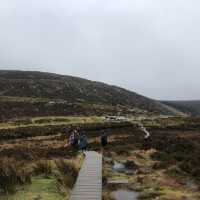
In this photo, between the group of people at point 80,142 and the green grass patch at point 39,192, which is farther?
the group of people at point 80,142

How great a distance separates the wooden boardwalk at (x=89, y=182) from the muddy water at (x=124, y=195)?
3.82 feet

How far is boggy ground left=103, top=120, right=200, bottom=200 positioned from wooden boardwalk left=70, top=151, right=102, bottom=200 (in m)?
0.86

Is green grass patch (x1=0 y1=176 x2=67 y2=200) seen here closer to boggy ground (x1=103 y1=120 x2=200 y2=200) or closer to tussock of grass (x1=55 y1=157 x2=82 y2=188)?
tussock of grass (x1=55 y1=157 x2=82 y2=188)

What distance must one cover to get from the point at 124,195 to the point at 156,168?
36.1 feet

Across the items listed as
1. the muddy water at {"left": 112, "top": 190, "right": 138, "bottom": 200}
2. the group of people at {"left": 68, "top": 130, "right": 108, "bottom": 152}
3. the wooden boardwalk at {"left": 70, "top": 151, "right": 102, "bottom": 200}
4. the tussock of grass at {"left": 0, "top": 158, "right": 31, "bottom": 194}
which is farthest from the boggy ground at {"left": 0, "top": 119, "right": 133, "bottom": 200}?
the muddy water at {"left": 112, "top": 190, "right": 138, "bottom": 200}

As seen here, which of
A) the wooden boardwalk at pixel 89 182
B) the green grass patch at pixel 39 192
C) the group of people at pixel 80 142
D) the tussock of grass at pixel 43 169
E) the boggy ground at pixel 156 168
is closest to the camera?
the green grass patch at pixel 39 192

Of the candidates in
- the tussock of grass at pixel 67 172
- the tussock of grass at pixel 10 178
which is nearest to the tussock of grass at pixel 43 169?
the tussock of grass at pixel 67 172

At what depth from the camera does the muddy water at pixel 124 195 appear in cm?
2883

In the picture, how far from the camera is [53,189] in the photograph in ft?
89.4

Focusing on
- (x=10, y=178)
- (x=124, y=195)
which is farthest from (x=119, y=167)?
(x=10, y=178)

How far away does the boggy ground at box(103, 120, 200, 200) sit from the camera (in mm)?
30756

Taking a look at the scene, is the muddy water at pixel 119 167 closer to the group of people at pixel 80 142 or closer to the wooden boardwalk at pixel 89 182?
the wooden boardwalk at pixel 89 182

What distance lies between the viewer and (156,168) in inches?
1587

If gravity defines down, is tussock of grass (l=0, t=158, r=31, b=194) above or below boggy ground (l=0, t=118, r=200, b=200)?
above
